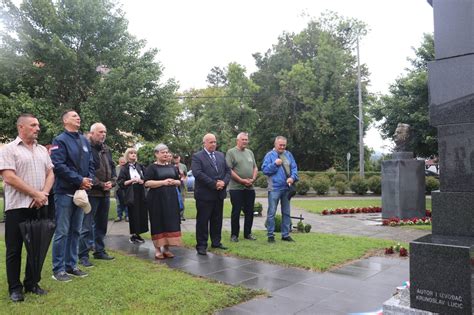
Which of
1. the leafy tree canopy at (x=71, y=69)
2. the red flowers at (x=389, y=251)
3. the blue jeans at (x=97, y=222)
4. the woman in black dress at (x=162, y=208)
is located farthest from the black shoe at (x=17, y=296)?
the leafy tree canopy at (x=71, y=69)

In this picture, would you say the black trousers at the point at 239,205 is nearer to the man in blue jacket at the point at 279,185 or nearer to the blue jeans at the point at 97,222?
the man in blue jacket at the point at 279,185

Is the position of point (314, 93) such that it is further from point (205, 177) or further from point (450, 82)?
point (450, 82)

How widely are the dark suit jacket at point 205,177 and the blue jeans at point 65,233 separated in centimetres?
215

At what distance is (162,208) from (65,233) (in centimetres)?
170

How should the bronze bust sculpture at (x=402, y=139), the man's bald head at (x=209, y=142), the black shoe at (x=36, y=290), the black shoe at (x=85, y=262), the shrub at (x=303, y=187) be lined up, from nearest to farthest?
1. the black shoe at (x=36, y=290)
2. the black shoe at (x=85, y=262)
3. the man's bald head at (x=209, y=142)
4. the bronze bust sculpture at (x=402, y=139)
5. the shrub at (x=303, y=187)

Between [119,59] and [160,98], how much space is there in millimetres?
1737

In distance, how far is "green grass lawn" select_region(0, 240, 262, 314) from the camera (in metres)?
4.05

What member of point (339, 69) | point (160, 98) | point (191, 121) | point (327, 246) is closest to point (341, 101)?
point (339, 69)

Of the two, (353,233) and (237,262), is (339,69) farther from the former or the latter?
(237,262)

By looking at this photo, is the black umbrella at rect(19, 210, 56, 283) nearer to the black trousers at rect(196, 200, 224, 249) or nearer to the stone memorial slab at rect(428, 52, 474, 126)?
the black trousers at rect(196, 200, 224, 249)

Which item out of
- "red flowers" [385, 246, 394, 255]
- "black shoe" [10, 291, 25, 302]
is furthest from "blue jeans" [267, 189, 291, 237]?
"black shoe" [10, 291, 25, 302]

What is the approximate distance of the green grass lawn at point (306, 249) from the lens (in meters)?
6.11

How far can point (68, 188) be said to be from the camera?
5.16m

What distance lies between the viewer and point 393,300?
392cm
